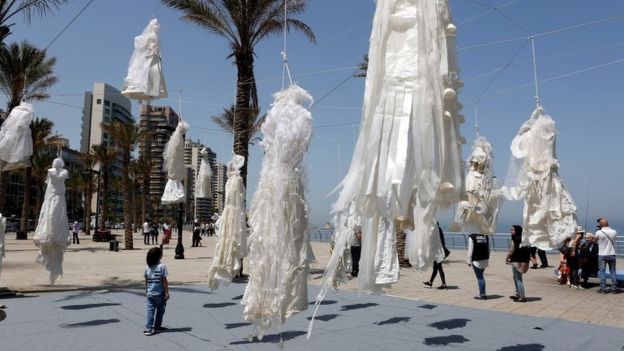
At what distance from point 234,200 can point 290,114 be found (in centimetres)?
427

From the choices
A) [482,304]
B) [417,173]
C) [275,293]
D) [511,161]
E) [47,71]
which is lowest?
[482,304]

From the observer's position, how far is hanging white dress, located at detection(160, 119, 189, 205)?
15712 millimetres

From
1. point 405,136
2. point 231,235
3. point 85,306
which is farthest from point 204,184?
point 405,136

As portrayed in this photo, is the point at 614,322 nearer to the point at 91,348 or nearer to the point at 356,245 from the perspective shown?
the point at 356,245

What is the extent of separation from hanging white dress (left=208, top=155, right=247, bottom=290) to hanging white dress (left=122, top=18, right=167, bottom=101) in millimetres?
2088

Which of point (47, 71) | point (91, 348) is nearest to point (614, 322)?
point (91, 348)

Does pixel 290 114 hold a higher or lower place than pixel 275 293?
higher

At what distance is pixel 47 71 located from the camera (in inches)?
862

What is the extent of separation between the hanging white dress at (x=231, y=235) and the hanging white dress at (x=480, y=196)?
13.7 feet

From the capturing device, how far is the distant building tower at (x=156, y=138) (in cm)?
3236

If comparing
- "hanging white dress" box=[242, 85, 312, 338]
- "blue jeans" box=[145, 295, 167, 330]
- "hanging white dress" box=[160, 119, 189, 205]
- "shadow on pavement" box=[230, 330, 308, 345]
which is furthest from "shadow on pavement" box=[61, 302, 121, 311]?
"hanging white dress" box=[160, 119, 189, 205]

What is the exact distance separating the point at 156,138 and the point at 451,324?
161 ft

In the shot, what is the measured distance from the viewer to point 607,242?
10.0 metres

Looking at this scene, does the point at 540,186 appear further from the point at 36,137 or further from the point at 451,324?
the point at 36,137
